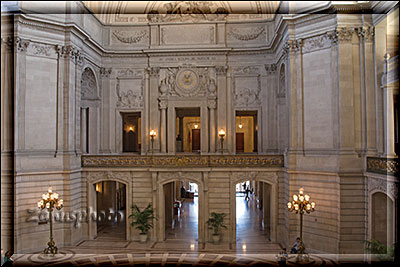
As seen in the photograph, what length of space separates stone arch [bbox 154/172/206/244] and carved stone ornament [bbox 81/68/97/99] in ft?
23.6

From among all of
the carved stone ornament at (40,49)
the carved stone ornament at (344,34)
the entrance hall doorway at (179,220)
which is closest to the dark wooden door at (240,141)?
the entrance hall doorway at (179,220)

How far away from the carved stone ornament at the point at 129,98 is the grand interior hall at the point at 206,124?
0.07m

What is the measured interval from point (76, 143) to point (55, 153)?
141cm

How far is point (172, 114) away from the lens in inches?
844

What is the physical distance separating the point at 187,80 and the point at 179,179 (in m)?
6.56

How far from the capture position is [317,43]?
15.7 m

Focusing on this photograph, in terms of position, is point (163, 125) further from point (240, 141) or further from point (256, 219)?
point (240, 141)

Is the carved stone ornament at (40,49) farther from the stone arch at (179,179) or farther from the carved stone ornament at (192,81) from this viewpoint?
the stone arch at (179,179)

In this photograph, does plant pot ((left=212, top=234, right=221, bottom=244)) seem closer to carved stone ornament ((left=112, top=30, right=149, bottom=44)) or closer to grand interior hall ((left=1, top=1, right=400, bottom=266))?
grand interior hall ((left=1, top=1, right=400, bottom=266))

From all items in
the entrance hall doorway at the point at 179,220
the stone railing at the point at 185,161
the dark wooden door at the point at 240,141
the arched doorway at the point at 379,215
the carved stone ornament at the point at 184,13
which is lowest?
the entrance hall doorway at the point at 179,220

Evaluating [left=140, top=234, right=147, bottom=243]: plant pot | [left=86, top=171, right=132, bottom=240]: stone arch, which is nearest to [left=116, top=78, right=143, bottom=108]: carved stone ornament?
[left=86, top=171, right=132, bottom=240]: stone arch

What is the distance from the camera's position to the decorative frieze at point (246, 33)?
834 inches

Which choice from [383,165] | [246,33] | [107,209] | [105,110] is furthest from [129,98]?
[383,165]

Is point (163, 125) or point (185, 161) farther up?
point (163, 125)
